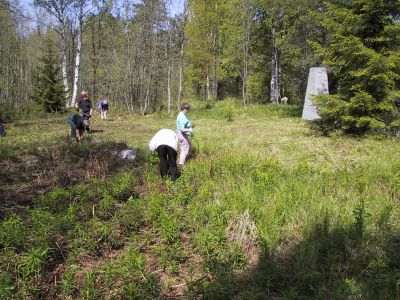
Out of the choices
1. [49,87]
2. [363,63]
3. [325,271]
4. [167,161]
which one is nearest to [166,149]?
[167,161]

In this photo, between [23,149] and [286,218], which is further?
[23,149]

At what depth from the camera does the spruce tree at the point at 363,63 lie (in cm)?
1006

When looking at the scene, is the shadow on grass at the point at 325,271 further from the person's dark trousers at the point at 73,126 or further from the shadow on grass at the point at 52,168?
the person's dark trousers at the point at 73,126

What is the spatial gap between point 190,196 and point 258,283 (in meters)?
2.54

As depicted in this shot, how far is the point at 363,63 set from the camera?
34.7 ft

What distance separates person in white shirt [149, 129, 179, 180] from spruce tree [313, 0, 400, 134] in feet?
19.8

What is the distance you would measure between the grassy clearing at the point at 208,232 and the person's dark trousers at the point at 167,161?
28 cm

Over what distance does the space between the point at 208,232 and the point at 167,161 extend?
9.58ft

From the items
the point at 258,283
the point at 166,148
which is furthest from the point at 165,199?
the point at 258,283

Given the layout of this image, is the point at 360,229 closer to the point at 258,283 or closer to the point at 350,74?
the point at 258,283

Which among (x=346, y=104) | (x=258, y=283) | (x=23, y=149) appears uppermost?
(x=346, y=104)

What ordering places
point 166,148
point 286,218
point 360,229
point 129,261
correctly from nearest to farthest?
1. point 129,261
2. point 360,229
3. point 286,218
4. point 166,148

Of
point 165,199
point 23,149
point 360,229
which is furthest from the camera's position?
point 23,149

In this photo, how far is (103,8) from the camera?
2586 centimetres
